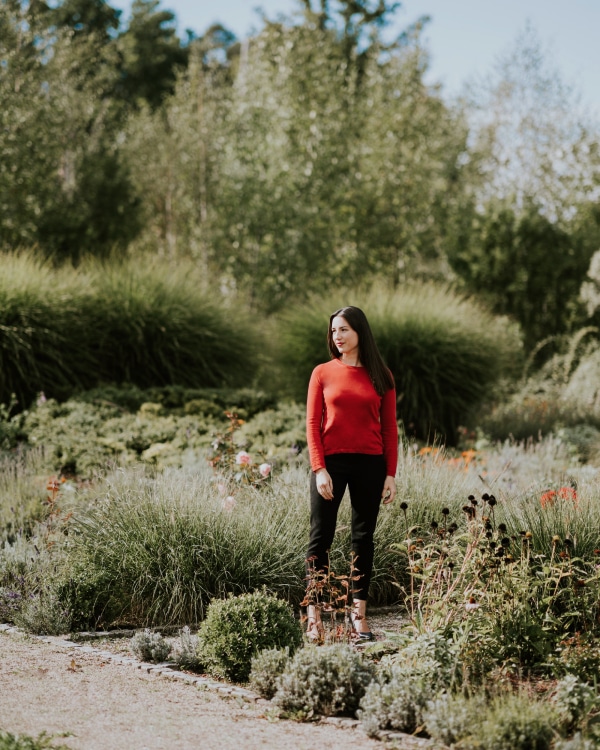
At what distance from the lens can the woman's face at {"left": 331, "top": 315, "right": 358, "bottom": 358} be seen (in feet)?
15.2

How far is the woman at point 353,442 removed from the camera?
4512 millimetres

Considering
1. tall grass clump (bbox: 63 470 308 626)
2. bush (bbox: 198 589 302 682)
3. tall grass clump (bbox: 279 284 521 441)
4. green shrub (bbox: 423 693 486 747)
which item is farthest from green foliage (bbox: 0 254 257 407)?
green shrub (bbox: 423 693 486 747)

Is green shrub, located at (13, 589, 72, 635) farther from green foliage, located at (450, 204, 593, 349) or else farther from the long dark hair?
green foliage, located at (450, 204, 593, 349)

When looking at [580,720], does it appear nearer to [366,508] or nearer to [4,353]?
[366,508]

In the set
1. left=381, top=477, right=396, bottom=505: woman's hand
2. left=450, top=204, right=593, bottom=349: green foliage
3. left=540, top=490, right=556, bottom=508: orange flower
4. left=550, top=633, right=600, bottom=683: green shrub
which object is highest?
left=450, top=204, right=593, bottom=349: green foliage

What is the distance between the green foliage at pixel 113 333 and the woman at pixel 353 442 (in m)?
5.97

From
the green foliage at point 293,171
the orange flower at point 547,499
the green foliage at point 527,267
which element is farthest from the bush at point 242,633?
the green foliage at point 527,267

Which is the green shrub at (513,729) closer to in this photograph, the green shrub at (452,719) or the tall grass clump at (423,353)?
the green shrub at (452,719)

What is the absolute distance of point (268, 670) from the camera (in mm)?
3791

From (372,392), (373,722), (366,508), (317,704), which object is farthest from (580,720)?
(372,392)

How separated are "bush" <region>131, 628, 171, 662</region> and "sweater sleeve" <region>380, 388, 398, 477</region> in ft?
4.74

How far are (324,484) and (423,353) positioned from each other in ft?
21.1

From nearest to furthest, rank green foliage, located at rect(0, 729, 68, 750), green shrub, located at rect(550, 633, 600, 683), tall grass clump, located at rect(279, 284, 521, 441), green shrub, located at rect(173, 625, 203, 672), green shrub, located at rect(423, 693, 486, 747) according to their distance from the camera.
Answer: green foliage, located at rect(0, 729, 68, 750) < green shrub, located at rect(423, 693, 486, 747) < green shrub, located at rect(550, 633, 600, 683) < green shrub, located at rect(173, 625, 203, 672) < tall grass clump, located at rect(279, 284, 521, 441)

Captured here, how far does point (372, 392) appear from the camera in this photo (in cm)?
461
